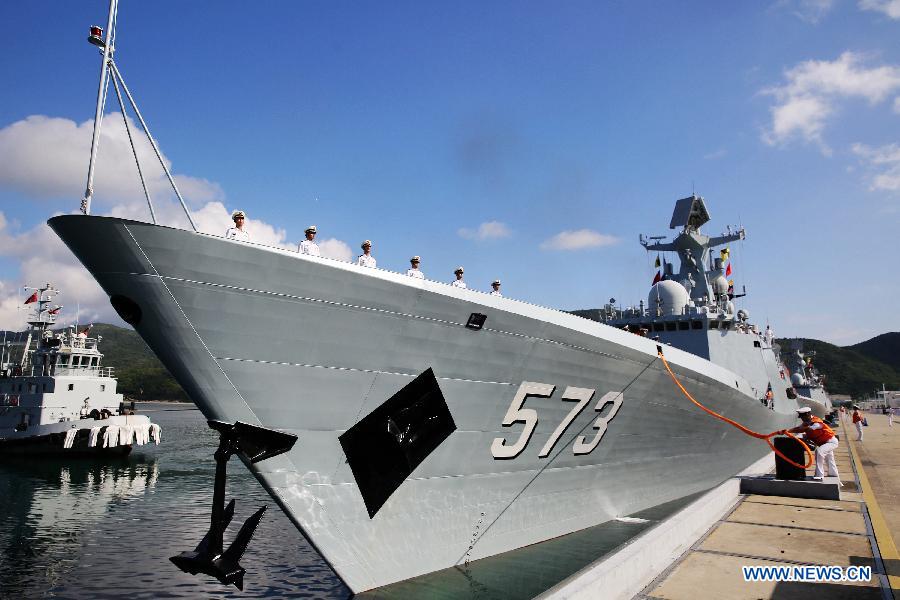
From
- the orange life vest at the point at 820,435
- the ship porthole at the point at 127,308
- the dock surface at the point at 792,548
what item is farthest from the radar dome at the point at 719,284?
the ship porthole at the point at 127,308

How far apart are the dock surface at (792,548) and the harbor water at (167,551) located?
2695 mm

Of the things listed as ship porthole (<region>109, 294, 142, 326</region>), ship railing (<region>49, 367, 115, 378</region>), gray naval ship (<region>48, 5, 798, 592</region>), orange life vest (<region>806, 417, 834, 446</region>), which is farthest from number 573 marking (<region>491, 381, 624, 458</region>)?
ship railing (<region>49, 367, 115, 378</region>)

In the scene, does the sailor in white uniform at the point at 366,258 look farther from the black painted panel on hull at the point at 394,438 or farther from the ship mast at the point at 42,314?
the ship mast at the point at 42,314

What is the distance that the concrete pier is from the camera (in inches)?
189

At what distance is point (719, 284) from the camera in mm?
20719

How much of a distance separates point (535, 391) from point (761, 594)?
3560mm

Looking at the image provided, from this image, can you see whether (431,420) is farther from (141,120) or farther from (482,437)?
(141,120)

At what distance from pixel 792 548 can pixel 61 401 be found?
127 feet

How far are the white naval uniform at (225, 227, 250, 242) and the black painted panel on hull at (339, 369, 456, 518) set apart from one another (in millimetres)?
2473

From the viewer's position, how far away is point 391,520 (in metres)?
6.72

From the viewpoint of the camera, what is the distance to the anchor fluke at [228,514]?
529 cm

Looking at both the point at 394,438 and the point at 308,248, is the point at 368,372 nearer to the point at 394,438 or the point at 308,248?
the point at 394,438

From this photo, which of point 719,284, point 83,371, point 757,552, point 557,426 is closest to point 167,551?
point 557,426

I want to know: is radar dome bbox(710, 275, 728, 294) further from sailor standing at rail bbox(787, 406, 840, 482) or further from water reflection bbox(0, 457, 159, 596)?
water reflection bbox(0, 457, 159, 596)
